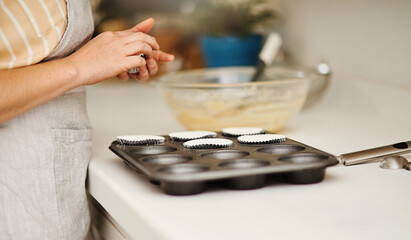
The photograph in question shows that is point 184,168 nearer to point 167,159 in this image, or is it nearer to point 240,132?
point 167,159

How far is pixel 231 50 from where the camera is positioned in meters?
1.78

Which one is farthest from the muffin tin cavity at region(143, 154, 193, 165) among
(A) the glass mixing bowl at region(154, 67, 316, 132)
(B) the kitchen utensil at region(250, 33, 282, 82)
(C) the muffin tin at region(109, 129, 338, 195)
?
(B) the kitchen utensil at region(250, 33, 282, 82)

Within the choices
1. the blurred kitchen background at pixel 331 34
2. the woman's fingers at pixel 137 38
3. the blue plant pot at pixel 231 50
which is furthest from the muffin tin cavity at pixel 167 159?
the blue plant pot at pixel 231 50

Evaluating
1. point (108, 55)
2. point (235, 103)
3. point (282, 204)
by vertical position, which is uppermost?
point (108, 55)

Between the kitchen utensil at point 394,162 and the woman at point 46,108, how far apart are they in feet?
1.40

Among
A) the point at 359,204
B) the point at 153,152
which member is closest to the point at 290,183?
the point at 359,204

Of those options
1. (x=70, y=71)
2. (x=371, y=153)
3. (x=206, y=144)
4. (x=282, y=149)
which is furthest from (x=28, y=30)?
(x=371, y=153)

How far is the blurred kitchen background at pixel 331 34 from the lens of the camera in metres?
1.32

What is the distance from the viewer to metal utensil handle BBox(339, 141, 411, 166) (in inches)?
Result: 34.6

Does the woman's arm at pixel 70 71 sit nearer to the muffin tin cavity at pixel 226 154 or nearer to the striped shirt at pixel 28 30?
the striped shirt at pixel 28 30

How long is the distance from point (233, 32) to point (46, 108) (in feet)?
3.26

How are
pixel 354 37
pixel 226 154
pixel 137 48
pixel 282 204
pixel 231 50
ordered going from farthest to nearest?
1. pixel 231 50
2. pixel 354 37
3. pixel 137 48
4. pixel 226 154
5. pixel 282 204

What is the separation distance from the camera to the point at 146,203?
0.76 metres

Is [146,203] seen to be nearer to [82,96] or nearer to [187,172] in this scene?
[187,172]
